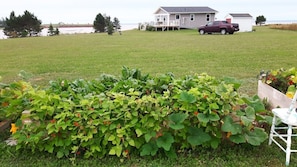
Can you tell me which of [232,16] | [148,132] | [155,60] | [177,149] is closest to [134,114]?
[148,132]

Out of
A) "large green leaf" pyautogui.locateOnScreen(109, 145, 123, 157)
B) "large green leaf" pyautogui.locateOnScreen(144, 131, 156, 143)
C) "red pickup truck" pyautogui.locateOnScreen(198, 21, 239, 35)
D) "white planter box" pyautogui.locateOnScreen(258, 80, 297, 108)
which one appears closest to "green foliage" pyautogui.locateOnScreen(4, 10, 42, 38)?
"red pickup truck" pyautogui.locateOnScreen(198, 21, 239, 35)

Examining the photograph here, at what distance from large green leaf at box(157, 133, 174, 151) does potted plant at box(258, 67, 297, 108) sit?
1460mm

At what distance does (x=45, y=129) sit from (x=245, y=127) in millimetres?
1602

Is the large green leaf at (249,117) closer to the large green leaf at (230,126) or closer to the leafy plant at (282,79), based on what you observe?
the large green leaf at (230,126)

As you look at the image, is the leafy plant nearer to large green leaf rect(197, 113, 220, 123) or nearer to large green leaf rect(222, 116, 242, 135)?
large green leaf rect(222, 116, 242, 135)

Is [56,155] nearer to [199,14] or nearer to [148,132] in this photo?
[148,132]

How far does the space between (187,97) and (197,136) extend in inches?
13.0

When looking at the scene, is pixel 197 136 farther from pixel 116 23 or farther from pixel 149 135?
pixel 116 23

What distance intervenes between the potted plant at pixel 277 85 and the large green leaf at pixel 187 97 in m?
1.33

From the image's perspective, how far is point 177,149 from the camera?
235 cm

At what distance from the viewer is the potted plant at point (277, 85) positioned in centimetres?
304

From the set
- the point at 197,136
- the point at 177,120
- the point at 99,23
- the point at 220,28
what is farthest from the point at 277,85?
the point at 99,23

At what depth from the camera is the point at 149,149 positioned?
2.22 m

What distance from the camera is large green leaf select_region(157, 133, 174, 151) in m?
2.16
